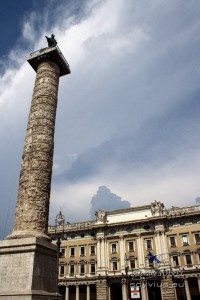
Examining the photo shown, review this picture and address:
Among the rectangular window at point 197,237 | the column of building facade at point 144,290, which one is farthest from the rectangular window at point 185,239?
the column of building facade at point 144,290

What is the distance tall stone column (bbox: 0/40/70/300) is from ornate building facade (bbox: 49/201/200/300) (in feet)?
77.9

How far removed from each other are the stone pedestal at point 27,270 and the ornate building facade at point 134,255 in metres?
23.8

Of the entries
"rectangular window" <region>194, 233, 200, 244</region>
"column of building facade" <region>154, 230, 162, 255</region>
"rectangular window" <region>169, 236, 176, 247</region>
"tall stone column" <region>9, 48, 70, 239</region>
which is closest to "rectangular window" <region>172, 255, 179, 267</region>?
"rectangular window" <region>169, 236, 176, 247</region>

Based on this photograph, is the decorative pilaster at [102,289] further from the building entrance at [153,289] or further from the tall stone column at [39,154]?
the tall stone column at [39,154]

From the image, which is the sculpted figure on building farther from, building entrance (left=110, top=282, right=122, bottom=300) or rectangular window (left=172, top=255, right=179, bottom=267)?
building entrance (left=110, top=282, right=122, bottom=300)

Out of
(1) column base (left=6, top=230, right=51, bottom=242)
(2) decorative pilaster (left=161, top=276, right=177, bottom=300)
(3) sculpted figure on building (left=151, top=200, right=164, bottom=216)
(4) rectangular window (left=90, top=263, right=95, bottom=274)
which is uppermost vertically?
(3) sculpted figure on building (left=151, top=200, right=164, bottom=216)

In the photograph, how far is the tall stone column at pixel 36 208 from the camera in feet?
32.9

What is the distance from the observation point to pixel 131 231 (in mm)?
37875

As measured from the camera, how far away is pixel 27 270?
10047mm

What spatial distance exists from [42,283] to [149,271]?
2727cm

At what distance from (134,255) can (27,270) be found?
94.0ft

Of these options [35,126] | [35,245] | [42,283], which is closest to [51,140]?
[35,126]

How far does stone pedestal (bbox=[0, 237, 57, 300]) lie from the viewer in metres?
9.70

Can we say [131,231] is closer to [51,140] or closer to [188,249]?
[188,249]
